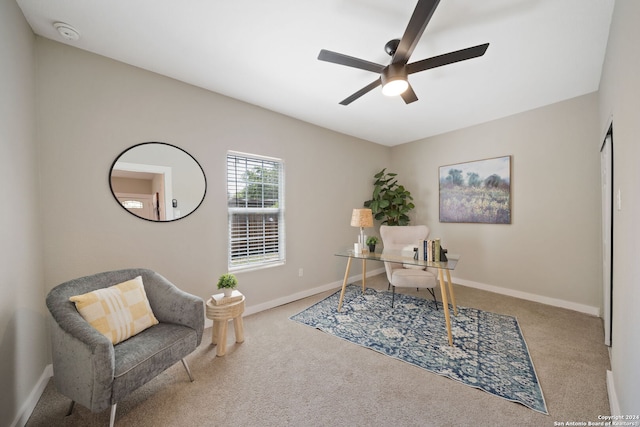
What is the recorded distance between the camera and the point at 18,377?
1464 millimetres

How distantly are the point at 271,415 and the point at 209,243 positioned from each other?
5.81 feet

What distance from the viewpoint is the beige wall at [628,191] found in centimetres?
108

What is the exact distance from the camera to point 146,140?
2320mm

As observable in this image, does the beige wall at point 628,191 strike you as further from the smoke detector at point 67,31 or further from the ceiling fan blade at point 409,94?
the smoke detector at point 67,31

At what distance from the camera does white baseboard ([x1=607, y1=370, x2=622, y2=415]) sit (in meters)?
1.41

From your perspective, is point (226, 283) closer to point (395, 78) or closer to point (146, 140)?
point (146, 140)

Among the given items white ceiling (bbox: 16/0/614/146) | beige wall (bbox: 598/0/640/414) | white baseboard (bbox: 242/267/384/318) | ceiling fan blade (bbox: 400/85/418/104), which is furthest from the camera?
white baseboard (bbox: 242/267/384/318)

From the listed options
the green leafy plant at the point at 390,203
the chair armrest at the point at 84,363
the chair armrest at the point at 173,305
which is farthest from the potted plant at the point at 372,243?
the chair armrest at the point at 84,363

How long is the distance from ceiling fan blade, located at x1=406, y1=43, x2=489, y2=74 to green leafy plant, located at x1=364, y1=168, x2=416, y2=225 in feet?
8.74

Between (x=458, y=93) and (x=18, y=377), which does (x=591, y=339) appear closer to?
(x=458, y=93)

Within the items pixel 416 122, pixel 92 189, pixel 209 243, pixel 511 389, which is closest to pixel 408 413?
pixel 511 389

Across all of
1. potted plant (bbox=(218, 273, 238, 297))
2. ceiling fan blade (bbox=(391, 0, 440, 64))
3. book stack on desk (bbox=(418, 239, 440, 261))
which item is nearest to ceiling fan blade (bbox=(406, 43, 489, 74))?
ceiling fan blade (bbox=(391, 0, 440, 64))

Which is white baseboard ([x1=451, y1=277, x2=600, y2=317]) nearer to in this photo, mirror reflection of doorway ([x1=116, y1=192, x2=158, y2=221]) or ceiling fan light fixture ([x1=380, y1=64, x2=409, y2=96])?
ceiling fan light fixture ([x1=380, y1=64, x2=409, y2=96])

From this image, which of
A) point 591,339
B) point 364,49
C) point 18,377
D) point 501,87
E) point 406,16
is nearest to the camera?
point 18,377
